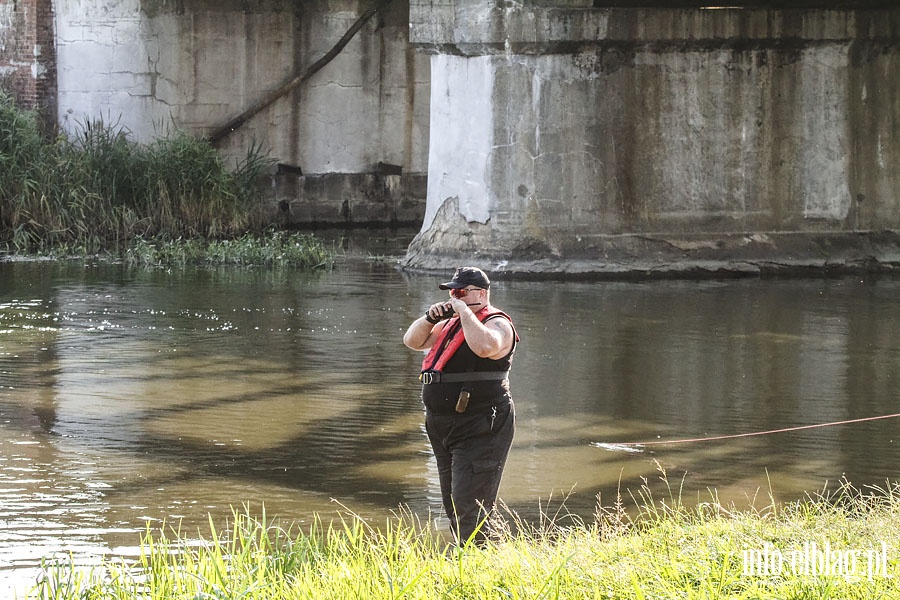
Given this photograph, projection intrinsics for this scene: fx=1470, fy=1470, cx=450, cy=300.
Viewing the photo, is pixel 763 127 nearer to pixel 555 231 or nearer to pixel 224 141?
pixel 555 231

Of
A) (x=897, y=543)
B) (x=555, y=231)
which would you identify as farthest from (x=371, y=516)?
(x=555, y=231)

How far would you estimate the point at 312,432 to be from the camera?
9.73 meters

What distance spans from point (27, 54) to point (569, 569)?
19873 mm

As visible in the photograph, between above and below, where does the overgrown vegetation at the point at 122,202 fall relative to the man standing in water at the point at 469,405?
→ above

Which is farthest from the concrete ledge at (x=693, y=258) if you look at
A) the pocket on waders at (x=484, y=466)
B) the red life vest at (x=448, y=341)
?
the pocket on waders at (x=484, y=466)

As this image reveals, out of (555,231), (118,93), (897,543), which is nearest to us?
(897,543)

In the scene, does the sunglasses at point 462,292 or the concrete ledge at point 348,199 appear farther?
the concrete ledge at point 348,199

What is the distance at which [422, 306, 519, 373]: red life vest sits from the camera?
694cm

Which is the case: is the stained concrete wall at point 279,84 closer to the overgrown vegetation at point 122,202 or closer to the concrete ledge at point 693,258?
the overgrown vegetation at point 122,202

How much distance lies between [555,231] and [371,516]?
10.6 m

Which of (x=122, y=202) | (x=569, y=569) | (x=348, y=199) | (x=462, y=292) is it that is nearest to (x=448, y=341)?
(x=462, y=292)

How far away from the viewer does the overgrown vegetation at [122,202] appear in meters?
19.6

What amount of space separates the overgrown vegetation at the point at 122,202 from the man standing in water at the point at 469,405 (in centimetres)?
1225

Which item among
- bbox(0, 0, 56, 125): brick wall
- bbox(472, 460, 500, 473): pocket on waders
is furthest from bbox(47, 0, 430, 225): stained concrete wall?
bbox(472, 460, 500, 473): pocket on waders
